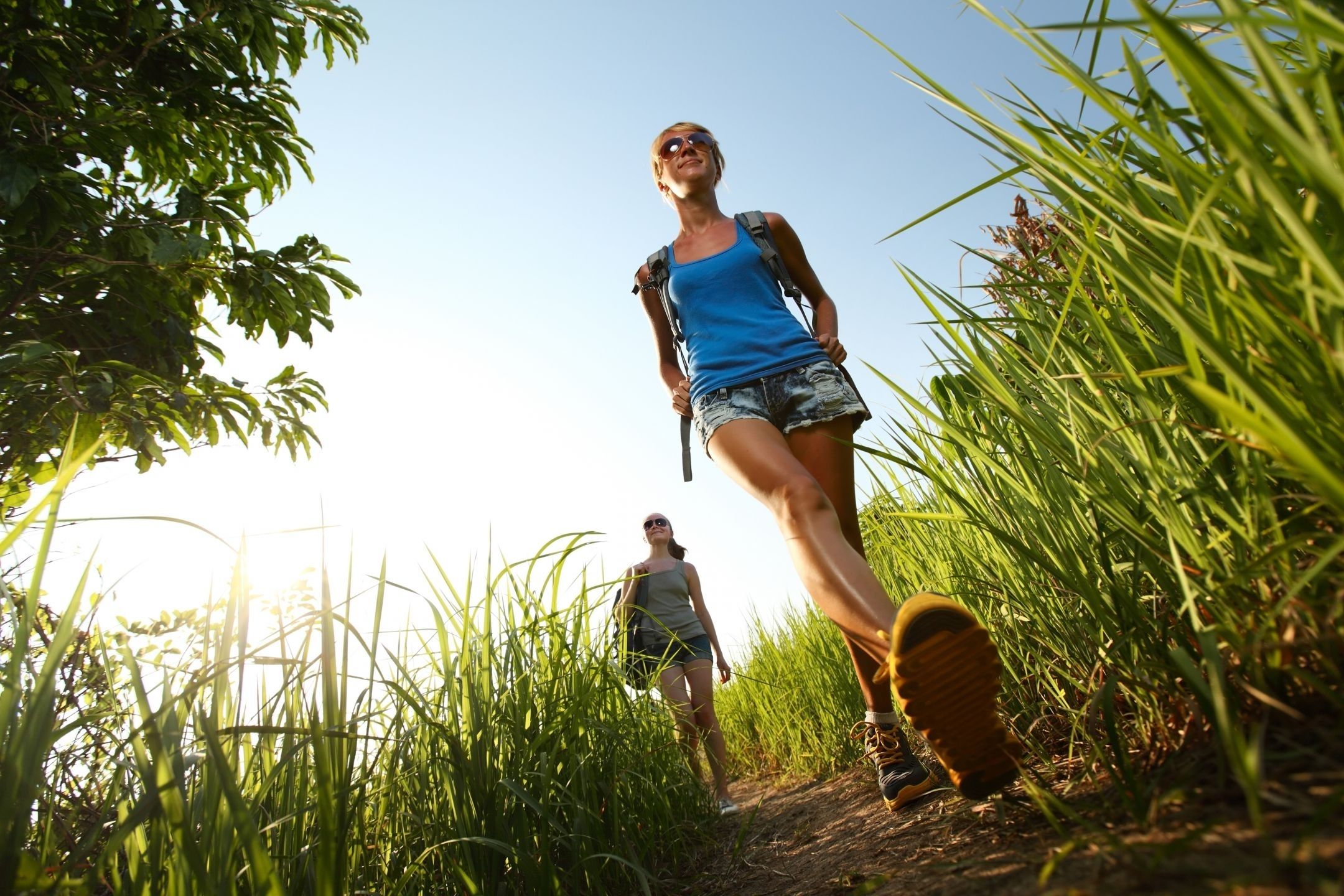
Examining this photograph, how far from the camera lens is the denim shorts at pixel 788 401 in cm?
200

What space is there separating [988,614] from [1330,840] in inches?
52.8

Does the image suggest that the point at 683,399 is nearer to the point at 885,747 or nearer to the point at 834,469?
the point at 834,469

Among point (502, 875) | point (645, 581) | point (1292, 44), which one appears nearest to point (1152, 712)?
point (1292, 44)

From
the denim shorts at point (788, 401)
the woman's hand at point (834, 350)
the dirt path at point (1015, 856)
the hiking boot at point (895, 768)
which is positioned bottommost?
the dirt path at point (1015, 856)

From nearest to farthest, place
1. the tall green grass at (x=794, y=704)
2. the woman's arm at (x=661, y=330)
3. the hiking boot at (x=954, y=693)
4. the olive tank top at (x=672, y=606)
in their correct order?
the hiking boot at (x=954, y=693) < the woman's arm at (x=661, y=330) < the tall green grass at (x=794, y=704) < the olive tank top at (x=672, y=606)

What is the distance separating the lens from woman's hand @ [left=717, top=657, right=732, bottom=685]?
4.55 metres

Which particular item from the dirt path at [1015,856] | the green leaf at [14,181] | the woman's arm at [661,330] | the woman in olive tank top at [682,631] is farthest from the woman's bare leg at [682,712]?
the green leaf at [14,181]

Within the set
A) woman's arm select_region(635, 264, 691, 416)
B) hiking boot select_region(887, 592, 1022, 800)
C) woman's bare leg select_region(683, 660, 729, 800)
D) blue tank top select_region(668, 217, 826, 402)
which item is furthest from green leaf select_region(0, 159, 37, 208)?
woman's bare leg select_region(683, 660, 729, 800)

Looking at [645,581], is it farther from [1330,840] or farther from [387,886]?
[1330,840]

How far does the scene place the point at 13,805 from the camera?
640 mm

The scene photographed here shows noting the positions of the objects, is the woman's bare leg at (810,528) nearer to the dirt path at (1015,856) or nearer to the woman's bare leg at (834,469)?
the woman's bare leg at (834,469)

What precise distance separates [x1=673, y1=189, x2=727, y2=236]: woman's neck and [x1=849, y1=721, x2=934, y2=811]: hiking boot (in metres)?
1.66

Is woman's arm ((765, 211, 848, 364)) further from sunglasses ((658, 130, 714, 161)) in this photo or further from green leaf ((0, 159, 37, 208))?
green leaf ((0, 159, 37, 208))

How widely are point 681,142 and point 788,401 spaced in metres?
1.12
